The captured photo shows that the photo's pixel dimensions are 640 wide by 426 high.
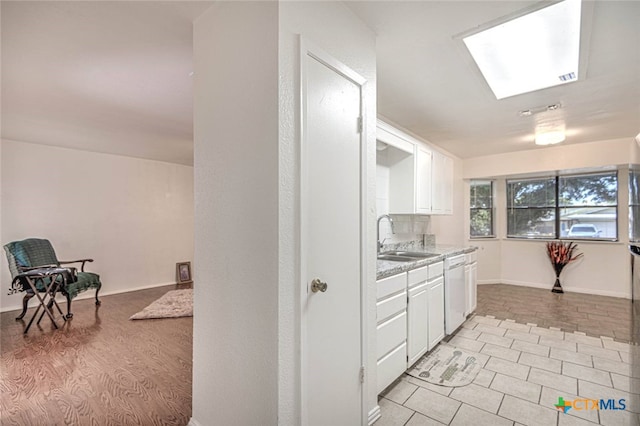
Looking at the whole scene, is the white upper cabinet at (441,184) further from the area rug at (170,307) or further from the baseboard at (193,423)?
the area rug at (170,307)

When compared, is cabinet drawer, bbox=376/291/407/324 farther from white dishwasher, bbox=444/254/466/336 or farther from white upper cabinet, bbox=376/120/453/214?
white upper cabinet, bbox=376/120/453/214

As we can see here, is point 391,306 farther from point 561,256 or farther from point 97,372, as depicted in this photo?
point 561,256

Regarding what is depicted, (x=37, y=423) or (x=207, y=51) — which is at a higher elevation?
(x=207, y=51)

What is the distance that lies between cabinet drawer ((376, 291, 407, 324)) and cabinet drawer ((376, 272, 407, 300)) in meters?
0.05

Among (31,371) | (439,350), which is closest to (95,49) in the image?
(31,371)

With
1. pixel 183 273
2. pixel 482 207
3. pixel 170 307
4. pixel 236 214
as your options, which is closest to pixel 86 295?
pixel 183 273

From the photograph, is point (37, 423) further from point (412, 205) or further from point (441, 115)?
point (441, 115)

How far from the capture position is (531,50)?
2.19m

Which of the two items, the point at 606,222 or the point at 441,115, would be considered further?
the point at 606,222

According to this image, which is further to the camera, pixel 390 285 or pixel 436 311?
pixel 436 311

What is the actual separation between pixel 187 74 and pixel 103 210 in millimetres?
3807

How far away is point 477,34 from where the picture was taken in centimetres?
187

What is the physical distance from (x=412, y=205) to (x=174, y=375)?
2773 mm

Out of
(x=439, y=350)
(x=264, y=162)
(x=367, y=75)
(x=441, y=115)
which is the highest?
(x=441, y=115)
